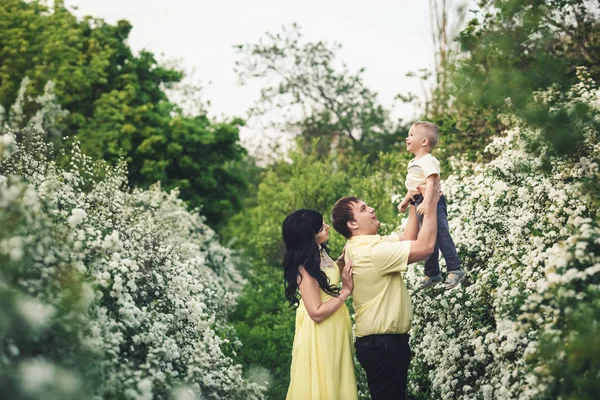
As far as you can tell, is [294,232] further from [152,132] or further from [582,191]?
[152,132]

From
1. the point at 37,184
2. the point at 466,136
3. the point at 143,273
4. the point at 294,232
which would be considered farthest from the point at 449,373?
the point at 466,136

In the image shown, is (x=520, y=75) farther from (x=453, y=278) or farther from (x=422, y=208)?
(x=453, y=278)

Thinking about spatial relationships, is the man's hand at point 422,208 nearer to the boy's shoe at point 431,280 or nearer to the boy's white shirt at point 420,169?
the boy's white shirt at point 420,169

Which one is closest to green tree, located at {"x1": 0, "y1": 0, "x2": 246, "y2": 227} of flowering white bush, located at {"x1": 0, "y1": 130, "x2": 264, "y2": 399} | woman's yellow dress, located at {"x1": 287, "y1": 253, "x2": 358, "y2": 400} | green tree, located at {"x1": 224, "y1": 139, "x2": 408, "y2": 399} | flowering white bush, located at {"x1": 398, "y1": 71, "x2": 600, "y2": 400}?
green tree, located at {"x1": 224, "y1": 139, "x2": 408, "y2": 399}

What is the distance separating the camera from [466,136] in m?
13.4

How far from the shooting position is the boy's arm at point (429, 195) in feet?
18.4

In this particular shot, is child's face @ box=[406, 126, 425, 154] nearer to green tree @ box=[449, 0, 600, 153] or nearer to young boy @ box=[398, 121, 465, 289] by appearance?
young boy @ box=[398, 121, 465, 289]

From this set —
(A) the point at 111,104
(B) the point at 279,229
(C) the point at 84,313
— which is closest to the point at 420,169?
(C) the point at 84,313

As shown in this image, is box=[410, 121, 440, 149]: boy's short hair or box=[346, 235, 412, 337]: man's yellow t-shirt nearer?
box=[346, 235, 412, 337]: man's yellow t-shirt

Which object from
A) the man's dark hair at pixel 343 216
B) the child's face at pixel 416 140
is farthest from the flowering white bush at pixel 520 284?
the man's dark hair at pixel 343 216

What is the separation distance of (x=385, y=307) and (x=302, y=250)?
0.82 metres

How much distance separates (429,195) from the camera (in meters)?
5.67

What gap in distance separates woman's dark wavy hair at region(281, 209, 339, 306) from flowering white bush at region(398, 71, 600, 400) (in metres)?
1.42

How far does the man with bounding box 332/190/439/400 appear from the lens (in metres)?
5.32
